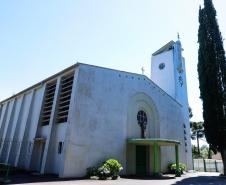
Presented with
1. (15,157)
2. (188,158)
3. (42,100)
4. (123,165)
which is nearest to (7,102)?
(15,157)

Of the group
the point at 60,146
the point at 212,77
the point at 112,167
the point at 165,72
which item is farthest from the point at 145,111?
the point at 60,146

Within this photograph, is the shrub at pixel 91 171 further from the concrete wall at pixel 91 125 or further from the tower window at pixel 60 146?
the tower window at pixel 60 146

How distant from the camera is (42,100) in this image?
20.8m

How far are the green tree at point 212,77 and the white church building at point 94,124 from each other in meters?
3.23

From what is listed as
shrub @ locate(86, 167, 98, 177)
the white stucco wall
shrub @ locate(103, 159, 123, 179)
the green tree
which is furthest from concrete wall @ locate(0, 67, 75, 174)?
the white stucco wall

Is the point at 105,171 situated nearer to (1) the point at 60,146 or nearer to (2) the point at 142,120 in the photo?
(1) the point at 60,146

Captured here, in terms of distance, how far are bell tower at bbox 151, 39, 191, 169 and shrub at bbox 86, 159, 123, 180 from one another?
40.9 ft

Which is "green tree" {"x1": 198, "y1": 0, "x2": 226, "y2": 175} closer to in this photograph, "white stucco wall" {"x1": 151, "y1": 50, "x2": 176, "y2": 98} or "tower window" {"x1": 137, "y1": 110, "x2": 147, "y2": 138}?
"tower window" {"x1": 137, "y1": 110, "x2": 147, "y2": 138}

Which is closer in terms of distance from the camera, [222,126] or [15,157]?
[222,126]

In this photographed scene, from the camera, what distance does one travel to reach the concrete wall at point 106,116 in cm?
1623

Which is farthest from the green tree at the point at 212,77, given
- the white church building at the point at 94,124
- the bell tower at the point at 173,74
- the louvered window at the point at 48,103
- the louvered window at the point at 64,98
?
the louvered window at the point at 48,103

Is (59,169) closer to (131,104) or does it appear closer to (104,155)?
(104,155)

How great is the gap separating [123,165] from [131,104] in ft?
17.1

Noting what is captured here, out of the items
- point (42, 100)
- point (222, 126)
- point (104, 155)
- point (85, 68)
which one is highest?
point (85, 68)
